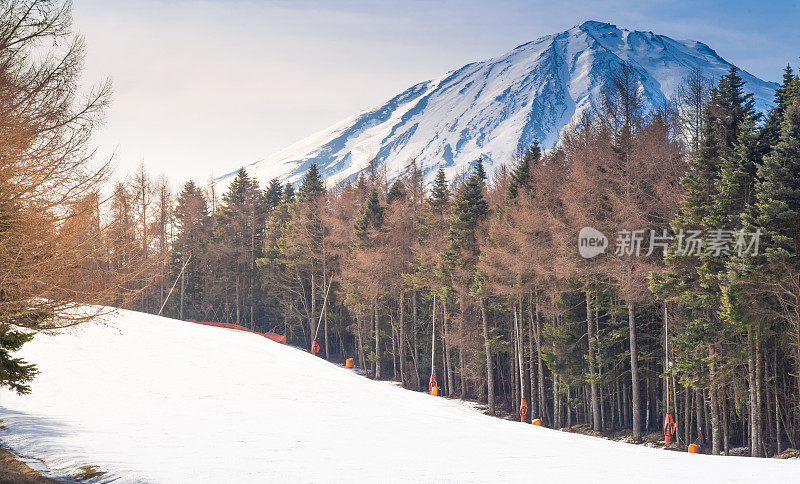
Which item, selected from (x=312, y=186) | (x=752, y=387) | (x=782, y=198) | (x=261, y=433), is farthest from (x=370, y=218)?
(x=261, y=433)

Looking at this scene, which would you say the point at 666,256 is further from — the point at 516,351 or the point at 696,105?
the point at 516,351

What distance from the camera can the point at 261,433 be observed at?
14.4m

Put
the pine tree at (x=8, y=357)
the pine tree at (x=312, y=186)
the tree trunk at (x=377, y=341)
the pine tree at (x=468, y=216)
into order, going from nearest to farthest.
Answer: the pine tree at (x=8, y=357)
the pine tree at (x=468, y=216)
the tree trunk at (x=377, y=341)
the pine tree at (x=312, y=186)

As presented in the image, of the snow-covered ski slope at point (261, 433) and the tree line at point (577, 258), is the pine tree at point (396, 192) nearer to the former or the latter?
the tree line at point (577, 258)

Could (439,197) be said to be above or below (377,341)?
above

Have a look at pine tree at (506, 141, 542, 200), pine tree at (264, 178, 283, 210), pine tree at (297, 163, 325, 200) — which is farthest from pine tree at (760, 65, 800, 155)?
pine tree at (264, 178, 283, 210)

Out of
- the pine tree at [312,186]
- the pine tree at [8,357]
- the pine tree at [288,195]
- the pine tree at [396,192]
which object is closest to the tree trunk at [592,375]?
the pine tree at [396,192]

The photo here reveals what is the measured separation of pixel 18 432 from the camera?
1270 cm

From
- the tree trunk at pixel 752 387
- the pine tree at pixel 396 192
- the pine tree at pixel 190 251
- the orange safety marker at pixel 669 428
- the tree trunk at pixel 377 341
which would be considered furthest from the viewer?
the pine tree at pixel 190 251

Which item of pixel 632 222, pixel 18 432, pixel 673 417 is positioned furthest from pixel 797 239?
pixel 18 432

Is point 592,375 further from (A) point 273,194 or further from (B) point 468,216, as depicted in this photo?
(A) point 273,194

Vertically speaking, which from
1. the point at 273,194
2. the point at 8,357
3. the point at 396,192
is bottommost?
the point at 8,357

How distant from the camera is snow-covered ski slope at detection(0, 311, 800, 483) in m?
10.5

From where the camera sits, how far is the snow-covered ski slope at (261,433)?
10461mm
